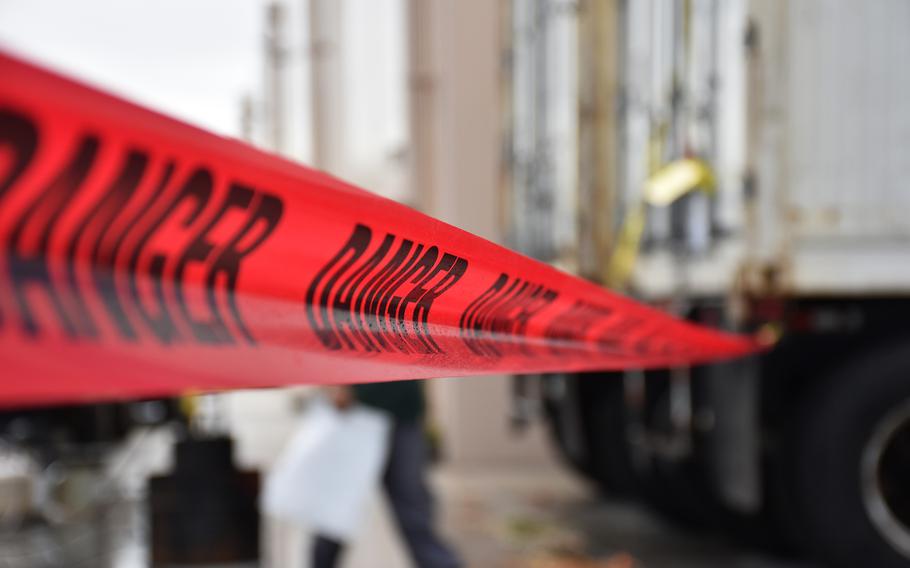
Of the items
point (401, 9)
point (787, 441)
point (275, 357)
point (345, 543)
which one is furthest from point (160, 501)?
point (401, 9)

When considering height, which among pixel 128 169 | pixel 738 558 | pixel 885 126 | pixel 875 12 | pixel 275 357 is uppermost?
pixel 875 12

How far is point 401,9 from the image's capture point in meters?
11.8

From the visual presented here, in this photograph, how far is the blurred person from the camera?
14.0 ft

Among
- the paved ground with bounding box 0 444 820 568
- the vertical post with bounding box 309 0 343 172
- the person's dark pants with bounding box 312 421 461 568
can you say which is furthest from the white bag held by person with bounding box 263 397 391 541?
the vertical post with bounding box 309 0 343 172

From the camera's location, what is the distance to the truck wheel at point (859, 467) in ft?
13.2

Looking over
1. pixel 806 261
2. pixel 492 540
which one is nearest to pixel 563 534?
pixel 492 540

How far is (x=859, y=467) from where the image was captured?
13.4ft

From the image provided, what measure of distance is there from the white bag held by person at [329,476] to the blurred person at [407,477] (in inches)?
8.8

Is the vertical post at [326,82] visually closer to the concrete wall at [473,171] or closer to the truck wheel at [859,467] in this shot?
the concrete wall at [473,171]

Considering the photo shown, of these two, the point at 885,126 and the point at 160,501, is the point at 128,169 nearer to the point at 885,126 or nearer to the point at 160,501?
the point at 160,501

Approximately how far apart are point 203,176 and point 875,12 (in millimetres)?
3931

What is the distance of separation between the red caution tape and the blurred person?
3048 mm

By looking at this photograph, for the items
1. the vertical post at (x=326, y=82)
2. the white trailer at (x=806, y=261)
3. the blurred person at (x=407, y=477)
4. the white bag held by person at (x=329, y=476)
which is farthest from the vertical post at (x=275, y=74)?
the white bag held by person at (x=329, y=476)

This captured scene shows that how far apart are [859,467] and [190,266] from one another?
3.73 metres
